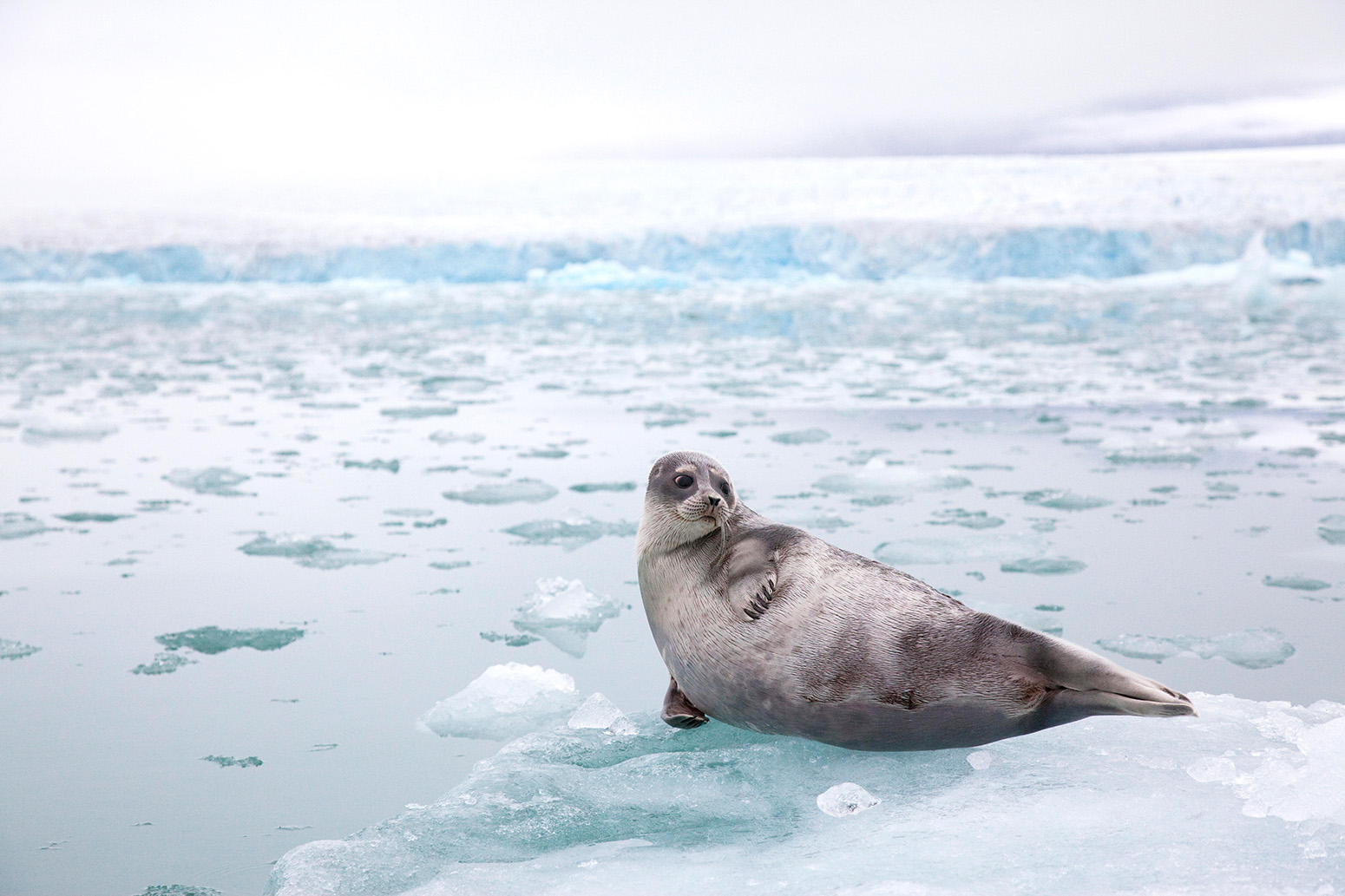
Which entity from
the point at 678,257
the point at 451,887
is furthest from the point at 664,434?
the point at 678,257

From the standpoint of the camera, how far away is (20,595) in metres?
3.54

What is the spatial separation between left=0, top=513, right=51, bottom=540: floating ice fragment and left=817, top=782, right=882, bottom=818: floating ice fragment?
3.59m

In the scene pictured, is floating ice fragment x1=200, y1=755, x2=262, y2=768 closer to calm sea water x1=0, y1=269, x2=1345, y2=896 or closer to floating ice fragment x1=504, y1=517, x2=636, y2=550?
calm sea water x1=0, y1=269, x2=1345, y2=896

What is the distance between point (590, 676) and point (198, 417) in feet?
17.6

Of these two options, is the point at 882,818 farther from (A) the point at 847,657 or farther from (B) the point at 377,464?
(B) the point at 377,464

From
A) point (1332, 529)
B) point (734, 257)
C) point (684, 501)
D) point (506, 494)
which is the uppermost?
point (734, 257)

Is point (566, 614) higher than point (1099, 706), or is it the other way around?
point (1099, 706)

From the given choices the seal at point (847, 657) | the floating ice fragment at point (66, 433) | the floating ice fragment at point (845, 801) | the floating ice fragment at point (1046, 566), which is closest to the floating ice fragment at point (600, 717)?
the seal at point (847, 657)

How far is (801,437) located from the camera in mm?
→ 6395

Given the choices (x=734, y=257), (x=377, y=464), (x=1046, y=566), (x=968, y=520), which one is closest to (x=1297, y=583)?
(x=1046, y=566)

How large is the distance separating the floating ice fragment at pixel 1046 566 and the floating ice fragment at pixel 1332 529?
40.4 inches

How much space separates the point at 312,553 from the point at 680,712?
2.13 m

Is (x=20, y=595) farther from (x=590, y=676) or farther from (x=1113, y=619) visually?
(x=1113, y=619)

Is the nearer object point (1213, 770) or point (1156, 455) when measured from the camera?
point (1213, 770)
